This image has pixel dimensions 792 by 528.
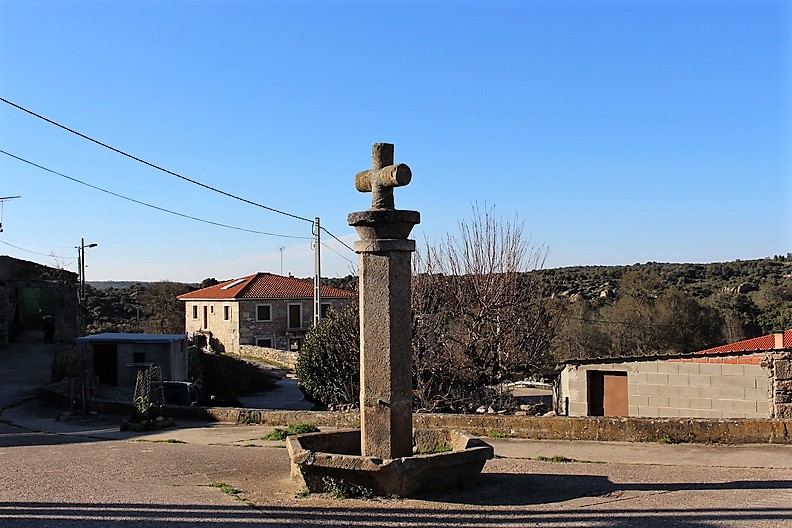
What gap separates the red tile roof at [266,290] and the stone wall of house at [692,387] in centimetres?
3099

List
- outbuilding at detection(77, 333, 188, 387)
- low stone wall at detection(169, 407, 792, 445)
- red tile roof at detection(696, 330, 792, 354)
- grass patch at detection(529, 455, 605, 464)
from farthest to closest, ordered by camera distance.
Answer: outbuilding at detection(77, 333, 188, 387), red tile roof at detection(696, 330, 792, 354), low stone wall at detection(169, 407, 792, 445), grass patch at detection(529, 455, 605, 464)

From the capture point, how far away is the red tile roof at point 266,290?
159 feet

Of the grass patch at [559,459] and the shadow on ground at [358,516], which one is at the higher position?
the shadow on ground at [358,516]

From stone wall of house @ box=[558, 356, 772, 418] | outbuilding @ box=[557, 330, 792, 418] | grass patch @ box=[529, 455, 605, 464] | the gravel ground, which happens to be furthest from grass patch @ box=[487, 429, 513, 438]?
stone wall of house @ box=[558, 356, 772, 418]

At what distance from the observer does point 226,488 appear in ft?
25.7

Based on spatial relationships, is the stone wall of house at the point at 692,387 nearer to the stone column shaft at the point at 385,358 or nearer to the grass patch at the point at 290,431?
the grass patch at the point at 290,431

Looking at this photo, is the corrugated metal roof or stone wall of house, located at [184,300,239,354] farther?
stone wall of house, located at [184,300,239,354]

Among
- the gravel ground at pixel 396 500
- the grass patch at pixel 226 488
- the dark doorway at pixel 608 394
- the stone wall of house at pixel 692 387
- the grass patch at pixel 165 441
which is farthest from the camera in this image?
the dark doorway at pixel 608 394

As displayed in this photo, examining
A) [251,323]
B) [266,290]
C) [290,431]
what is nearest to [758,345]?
[290,431]

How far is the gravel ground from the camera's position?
646 centimetres

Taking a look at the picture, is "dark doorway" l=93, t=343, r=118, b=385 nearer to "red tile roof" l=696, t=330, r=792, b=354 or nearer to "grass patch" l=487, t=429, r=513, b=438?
"grass patch" l=487, t=429, r=513, b=438

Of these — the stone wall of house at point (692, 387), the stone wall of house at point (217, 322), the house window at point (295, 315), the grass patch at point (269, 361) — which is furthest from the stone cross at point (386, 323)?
the house window at point (295, 315)

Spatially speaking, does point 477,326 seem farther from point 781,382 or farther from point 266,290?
point 266,290

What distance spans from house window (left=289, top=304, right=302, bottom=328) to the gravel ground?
39.3 meters
